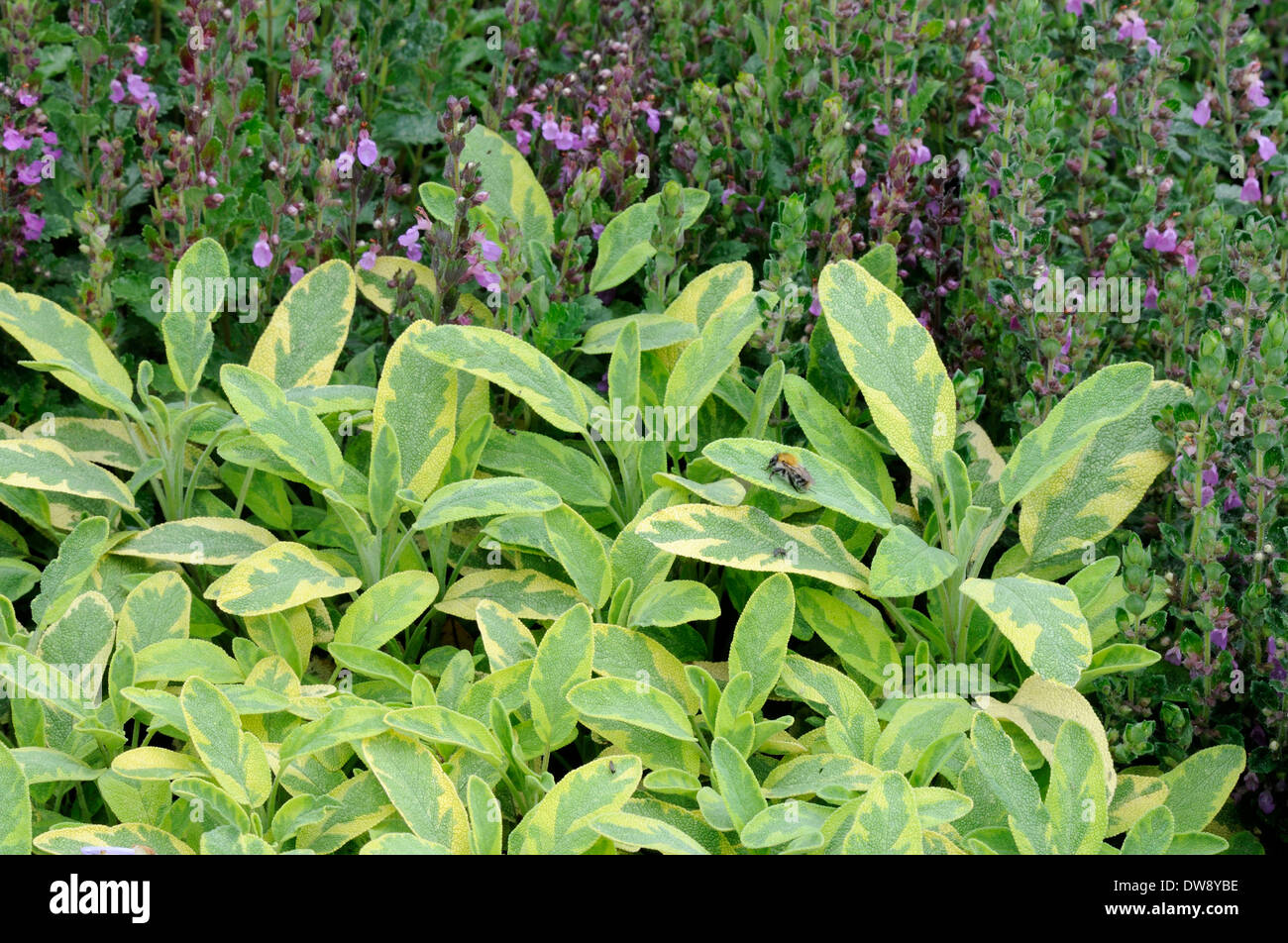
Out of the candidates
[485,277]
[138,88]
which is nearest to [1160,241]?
[485,277]

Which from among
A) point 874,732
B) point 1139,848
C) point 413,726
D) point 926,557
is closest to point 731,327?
point 926,557

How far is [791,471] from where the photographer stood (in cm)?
165

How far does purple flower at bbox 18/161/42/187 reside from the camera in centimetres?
219

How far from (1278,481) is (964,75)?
100cm

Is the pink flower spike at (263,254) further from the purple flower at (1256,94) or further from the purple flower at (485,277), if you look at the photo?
the purple flower at (1256,94)

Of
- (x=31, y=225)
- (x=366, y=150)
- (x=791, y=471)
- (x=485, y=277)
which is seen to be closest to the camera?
(x=791, y=471)

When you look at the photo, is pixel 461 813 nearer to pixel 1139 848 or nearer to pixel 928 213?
pixel 1139 848

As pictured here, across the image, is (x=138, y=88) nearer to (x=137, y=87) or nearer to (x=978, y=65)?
(x=137, y=87)

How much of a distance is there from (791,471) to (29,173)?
1.43 metres

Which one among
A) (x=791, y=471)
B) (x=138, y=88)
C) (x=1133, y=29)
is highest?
(x=1133, y=29)

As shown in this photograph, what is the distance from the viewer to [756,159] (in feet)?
7.26

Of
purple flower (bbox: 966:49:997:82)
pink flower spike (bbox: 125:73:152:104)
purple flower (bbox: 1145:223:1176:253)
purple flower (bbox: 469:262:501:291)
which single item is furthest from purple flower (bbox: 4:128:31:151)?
purple flower (bbox: 1145:223:1176:253)

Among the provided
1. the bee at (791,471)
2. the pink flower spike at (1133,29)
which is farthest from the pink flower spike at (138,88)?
the pink flower spike at (1133,29)
